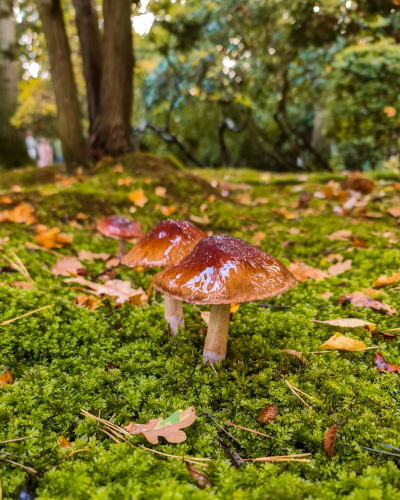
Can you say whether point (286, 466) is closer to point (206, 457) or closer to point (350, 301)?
point (206, 457)

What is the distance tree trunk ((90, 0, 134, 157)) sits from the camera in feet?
16.3

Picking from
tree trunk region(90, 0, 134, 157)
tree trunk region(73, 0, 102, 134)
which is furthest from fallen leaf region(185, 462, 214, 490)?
tree trunk region(73, 0, 102, 134)

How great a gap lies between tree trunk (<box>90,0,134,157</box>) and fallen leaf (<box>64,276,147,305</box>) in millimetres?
3353

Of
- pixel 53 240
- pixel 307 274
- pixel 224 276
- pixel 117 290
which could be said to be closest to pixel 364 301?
pixel 307 274

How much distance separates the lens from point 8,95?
9570 millimetres

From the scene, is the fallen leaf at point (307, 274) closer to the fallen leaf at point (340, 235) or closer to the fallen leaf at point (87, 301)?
the fallen leaf at point (340, 235)

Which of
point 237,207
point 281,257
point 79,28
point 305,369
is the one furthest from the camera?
point 79,28

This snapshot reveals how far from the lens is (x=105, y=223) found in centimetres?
299

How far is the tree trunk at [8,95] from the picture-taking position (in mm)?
9180

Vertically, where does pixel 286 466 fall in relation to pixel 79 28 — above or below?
below

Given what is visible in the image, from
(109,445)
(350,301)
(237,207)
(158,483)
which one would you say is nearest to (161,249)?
(109,445)

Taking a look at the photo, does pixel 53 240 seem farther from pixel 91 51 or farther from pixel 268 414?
pixel 91 51

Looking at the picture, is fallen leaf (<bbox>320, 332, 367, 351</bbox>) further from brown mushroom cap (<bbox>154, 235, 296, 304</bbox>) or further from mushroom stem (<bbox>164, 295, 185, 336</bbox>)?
mushroom stem (<bbox>164, 295, 185, 336</bbox>)

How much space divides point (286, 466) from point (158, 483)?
529mm
